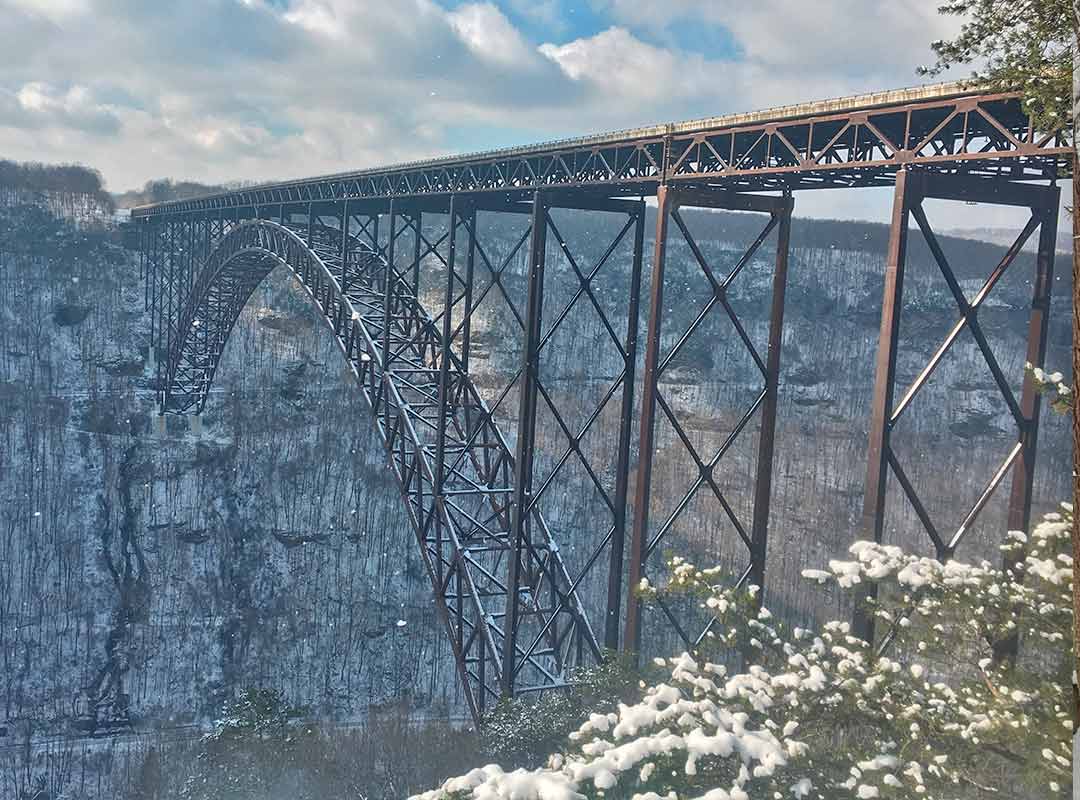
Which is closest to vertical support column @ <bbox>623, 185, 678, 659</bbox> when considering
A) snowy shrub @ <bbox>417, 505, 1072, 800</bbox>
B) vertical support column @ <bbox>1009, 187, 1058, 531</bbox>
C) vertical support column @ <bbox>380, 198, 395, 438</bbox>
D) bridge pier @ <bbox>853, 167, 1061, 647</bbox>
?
snowy shrub @ <bbox>417, 505, 1072, 800</bbox>

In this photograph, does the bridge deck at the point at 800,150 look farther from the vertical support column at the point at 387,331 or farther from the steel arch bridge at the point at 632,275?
the vertical support column at the point at 387,331

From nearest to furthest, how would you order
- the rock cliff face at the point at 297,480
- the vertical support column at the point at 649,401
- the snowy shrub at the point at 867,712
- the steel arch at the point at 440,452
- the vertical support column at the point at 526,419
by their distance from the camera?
the snowy shrub at the point at 867,712 → the vertical support column at the point at 649,401 → the vertical support column at the point at 526,419 → the steel arch at the point at 440,452 → the rock cliff face at the point at 297,480

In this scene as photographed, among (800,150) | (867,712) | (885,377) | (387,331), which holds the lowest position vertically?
(867,712)

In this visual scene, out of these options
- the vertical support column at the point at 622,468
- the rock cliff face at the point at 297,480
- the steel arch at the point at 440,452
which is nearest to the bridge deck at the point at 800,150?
the vertical support column at the point at 622,468

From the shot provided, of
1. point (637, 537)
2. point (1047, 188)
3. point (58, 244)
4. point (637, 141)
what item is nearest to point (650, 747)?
point (637, 537)

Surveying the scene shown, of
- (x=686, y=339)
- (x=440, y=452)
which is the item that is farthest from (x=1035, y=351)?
(x=440, y=452)

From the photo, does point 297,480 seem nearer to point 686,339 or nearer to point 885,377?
point 686,339
